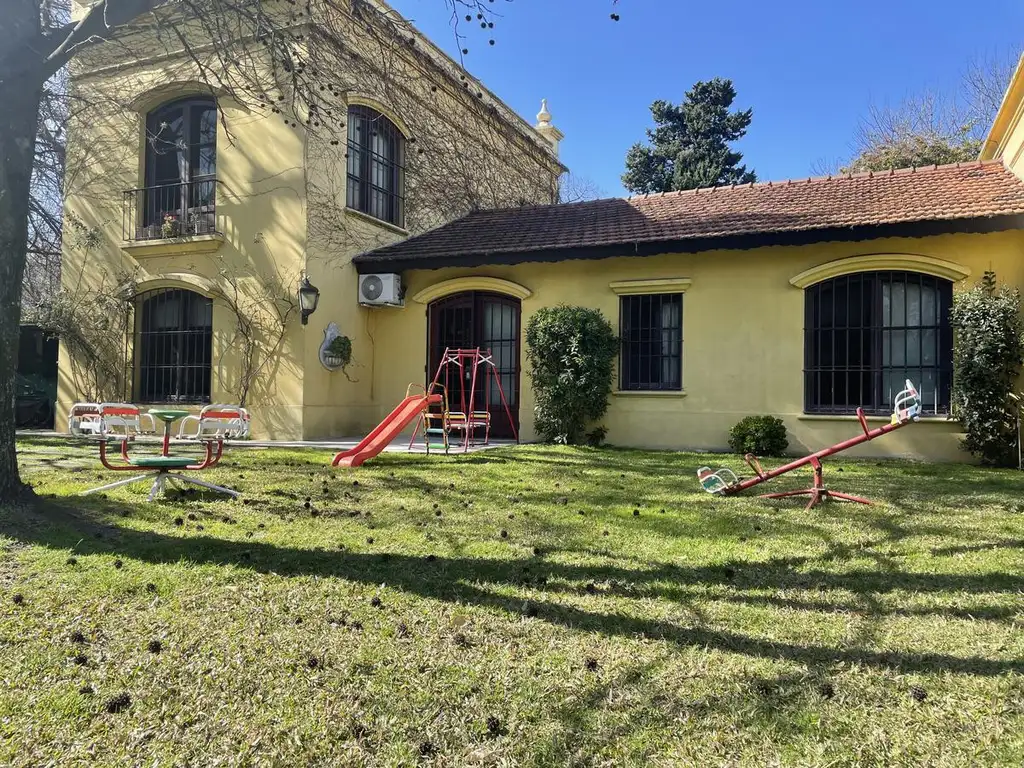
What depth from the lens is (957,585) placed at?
132 inches

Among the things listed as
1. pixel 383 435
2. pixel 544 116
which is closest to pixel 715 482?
pixel 383 435

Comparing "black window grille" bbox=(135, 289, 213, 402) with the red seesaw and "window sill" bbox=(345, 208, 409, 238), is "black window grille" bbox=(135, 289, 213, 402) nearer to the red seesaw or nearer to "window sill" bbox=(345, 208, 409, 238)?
"window sill" bbox=(345, 208, 409, 238)

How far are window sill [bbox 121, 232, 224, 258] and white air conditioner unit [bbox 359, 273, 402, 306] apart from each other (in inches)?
99.5

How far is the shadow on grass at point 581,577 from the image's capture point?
2.57m

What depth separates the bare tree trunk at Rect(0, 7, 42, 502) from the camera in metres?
4.97

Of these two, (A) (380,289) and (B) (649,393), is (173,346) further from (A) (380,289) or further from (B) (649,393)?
(B) (649,393)

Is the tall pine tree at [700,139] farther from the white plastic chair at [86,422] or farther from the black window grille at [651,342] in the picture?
the white plastic chair at [86,422]

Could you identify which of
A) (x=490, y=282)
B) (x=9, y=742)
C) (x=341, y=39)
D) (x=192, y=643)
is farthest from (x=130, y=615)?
(x=341, y=39)

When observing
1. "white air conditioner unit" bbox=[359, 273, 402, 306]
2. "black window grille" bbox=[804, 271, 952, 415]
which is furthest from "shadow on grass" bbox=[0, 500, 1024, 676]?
"white air conditioner unit" bbox=[359, 273, 402, 306]

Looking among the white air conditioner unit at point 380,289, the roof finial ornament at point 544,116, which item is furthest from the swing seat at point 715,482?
the roof finial ornament at point 544,116

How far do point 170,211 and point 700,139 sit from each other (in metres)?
22.8

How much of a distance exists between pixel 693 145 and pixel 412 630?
1146 inches

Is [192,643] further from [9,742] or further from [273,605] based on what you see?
[9,742]

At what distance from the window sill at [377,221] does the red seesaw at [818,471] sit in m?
8.14
